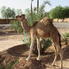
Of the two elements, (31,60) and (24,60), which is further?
(31,60)

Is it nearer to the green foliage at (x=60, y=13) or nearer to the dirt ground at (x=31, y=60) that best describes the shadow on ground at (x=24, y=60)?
the dirt ground at (x=31, y=60)

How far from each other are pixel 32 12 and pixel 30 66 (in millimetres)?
6148

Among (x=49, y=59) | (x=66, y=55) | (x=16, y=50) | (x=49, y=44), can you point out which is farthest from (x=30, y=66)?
(x=16, y=50)

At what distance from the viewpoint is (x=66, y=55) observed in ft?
39.5

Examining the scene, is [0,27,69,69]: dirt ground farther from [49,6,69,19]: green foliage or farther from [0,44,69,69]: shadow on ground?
[49,6,69,19]: green foliage

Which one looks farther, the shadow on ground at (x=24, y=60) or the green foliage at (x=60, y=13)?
the green foliage at (x=60, y=13)

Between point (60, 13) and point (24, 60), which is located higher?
point (24, 60)

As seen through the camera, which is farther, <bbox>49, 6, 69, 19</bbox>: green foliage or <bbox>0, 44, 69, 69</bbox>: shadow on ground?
<bbox>49, 6, 69, 19</bbox>: green foliage

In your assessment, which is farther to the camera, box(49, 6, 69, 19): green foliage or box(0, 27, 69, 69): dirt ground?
box(49, 6, 69, 19): green foliage

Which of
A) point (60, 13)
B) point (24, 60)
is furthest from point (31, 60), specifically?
point (60, 13)

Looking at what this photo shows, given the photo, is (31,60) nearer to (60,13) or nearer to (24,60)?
(24,60)

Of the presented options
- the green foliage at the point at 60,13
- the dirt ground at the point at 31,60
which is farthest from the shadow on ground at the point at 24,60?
the green foliage at the point at 60,13

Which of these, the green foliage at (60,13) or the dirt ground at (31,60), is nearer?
the dirt ground at (31,60)

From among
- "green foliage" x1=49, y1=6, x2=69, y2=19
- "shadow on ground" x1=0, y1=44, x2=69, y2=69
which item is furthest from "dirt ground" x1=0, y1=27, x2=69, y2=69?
"green foliage" x1=49, y1=6, x2=69, y2=19
